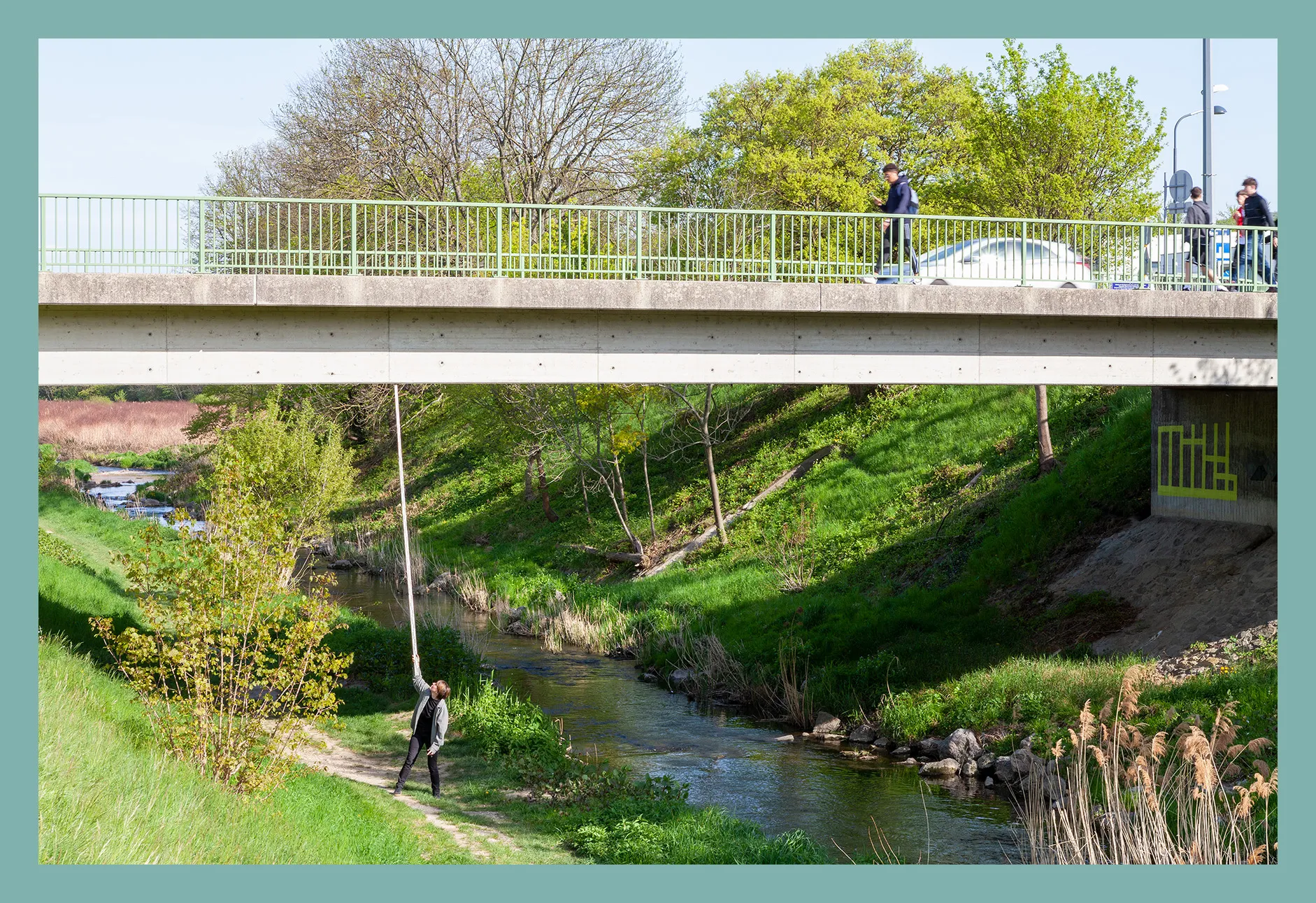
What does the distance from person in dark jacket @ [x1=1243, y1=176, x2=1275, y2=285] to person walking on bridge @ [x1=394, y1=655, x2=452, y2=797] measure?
1211cm

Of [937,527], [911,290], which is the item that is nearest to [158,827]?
[911,290]

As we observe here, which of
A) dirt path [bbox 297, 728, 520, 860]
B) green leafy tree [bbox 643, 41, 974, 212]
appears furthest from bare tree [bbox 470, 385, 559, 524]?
dirt path [bbox 297, 728, 520, 860]

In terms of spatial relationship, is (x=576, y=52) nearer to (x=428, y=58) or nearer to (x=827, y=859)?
(x=428, y=58)

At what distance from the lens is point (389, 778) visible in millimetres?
17047

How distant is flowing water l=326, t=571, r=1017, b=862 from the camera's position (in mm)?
15094

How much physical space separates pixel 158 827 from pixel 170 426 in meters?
64.5

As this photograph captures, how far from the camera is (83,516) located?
3803cm

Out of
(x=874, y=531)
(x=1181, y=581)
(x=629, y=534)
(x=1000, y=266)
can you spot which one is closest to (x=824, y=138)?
(x=629, y=534)

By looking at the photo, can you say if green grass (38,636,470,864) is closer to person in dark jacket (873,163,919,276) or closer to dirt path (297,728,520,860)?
dirt path (297,728,520,860)

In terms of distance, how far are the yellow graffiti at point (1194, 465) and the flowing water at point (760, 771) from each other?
744 centimetres

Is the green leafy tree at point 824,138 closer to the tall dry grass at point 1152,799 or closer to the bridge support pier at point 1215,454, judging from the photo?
the bridge support pier at point 1215,454

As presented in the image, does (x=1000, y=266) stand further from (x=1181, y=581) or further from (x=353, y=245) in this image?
(x=353, y=245)

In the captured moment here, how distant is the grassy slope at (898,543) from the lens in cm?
2078

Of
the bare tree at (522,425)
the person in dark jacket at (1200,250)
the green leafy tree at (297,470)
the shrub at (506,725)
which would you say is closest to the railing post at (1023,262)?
the person in dark jacket at (1200,250)
